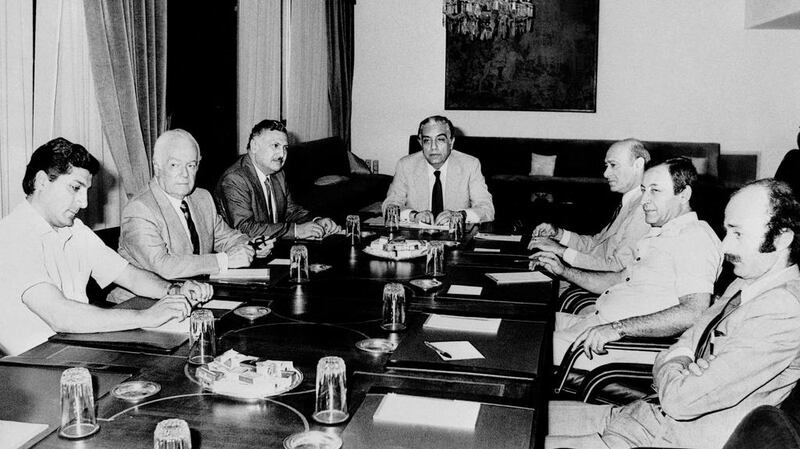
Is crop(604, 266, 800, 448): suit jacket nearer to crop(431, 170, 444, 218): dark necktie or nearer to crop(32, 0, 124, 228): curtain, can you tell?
crop(431, 170, 444, 218): dark necktie

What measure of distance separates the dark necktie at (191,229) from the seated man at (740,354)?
2000 millimetres

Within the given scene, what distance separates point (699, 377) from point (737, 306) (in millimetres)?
313

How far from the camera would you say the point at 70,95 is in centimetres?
454

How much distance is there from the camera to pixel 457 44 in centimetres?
959

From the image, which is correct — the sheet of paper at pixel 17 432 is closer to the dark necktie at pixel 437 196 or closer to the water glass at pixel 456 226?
the water glass at pixel 456 226

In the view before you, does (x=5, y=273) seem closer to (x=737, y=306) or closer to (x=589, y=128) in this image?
(x=737, y=306)

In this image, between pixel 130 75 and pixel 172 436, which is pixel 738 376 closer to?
pixel 172 436

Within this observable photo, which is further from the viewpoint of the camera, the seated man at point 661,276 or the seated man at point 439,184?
the seated man at point 439,184

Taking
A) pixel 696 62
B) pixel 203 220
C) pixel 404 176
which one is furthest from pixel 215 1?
pixel 696 62

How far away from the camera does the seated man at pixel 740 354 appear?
204 centimetres

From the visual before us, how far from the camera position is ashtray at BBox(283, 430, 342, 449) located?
1562 mm

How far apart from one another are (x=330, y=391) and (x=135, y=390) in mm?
502

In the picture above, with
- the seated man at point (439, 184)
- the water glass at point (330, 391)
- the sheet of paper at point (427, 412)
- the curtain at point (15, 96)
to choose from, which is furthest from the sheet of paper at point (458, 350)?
the seated man at point (439, 184)

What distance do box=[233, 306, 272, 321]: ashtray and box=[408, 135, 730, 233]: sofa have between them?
5.81 metres
